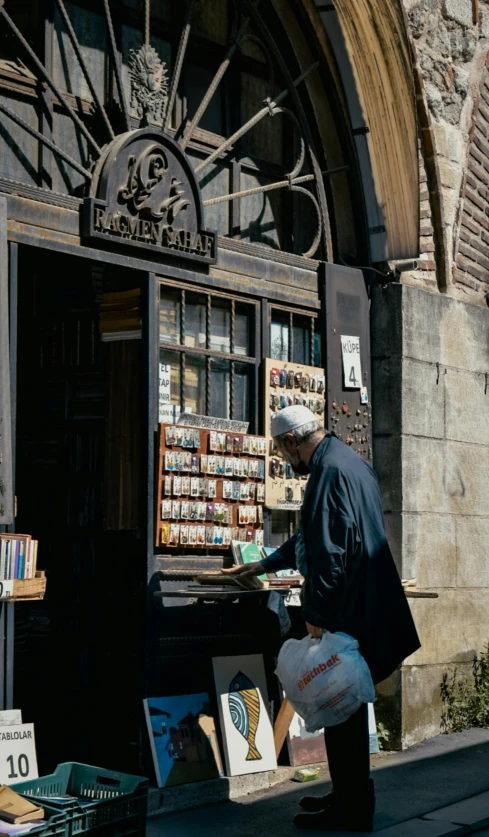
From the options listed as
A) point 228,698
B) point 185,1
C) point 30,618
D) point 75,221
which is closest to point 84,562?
point 30,618

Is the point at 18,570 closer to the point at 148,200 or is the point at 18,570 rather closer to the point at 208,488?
the point at 208,488

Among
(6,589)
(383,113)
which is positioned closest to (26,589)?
(6,589)

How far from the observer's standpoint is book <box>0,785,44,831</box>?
4895 millimetres

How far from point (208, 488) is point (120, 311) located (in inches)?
45.4

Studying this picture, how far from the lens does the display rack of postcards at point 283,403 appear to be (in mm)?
8102

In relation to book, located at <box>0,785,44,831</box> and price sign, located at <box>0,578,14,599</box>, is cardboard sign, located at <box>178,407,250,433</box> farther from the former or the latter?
book, located at <box>0,785,44,831</box>

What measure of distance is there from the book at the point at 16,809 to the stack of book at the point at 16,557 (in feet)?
4.44

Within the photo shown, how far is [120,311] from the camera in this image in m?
7.52

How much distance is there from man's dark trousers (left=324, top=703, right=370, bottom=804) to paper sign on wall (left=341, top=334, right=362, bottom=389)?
3.01m

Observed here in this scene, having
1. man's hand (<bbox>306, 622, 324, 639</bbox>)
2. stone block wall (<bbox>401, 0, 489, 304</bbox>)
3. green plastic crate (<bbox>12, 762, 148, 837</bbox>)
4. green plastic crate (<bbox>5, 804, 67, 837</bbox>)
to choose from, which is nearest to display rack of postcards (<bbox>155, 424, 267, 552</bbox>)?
man's hand (<bbox>306, 622, 324, 639</bbox>)

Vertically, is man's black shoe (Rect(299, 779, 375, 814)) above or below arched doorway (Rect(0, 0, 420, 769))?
below

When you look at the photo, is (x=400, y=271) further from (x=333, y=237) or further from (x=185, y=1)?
(x=185, y=1)

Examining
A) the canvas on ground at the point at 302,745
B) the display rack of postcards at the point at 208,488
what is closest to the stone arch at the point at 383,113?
the display rack of postcards at the point at 208,488

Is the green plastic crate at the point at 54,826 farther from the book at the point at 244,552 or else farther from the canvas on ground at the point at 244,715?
the book at the point at 244,552
